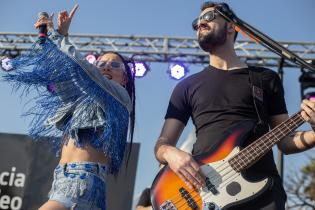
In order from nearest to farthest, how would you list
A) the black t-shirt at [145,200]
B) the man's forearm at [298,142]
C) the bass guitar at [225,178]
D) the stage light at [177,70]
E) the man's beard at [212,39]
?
1. the bass guitar at [225,178]
2. the man's forearm at [298,142]
3. the man's beard at [212,39]
4. the black t-shirt at [145,200]
5. the stage light at [177,70]

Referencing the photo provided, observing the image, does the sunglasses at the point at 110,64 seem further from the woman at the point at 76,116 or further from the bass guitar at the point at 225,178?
the bass guitar at the point at 225,178

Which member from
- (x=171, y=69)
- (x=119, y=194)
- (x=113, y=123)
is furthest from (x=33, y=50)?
(x=171, y=69)

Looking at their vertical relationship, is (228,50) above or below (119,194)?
above

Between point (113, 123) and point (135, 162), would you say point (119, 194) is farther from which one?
point (113, 123)

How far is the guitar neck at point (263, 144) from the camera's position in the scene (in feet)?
8.47

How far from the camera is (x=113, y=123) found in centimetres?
285

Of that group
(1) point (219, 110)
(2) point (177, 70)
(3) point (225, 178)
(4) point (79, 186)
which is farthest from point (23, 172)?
(3) point (225, 178)

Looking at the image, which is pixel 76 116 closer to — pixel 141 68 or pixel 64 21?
pixel 64 21

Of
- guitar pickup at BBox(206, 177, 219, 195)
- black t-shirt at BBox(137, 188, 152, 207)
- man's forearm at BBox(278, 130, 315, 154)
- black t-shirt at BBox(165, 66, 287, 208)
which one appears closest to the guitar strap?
black t-shirt at BBox(165, 66, 287, 208)

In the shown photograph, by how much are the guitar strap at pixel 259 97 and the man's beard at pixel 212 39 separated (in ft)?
1.07

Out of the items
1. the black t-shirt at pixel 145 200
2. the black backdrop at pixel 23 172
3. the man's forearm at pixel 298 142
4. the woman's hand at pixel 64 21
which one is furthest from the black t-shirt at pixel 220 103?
the black backdrop at pixel 23 172

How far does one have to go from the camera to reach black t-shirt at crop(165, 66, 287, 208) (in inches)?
107

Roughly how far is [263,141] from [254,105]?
234 mm

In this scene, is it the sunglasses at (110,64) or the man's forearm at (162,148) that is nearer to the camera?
the man's forearm at (162,148)
